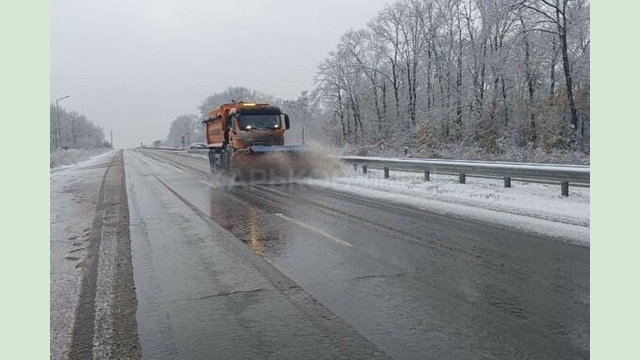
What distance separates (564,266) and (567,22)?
2978cm

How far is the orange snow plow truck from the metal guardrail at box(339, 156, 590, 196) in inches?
151

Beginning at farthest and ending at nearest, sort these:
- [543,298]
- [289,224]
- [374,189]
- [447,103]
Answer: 1. [447,103]
2. [374,189]
3. [289,224]
4. [543,298]

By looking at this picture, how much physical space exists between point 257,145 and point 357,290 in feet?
51.9

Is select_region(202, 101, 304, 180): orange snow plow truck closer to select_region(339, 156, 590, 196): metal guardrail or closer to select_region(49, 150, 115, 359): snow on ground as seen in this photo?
select_region(339, 156, 590, 196): metal guardrail

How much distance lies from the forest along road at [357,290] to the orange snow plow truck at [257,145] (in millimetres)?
10109

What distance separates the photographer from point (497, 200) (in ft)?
42.4

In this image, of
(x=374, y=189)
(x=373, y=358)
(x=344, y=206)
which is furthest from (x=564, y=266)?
(x=374, y=189)

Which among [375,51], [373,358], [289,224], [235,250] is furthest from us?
[375,51]

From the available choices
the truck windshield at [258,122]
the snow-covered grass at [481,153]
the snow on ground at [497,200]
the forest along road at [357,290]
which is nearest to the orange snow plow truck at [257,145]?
the truck windshield at [258,122]

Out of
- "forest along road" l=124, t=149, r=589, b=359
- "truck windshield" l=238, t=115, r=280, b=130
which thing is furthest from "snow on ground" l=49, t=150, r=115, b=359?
"truck windshield" l=238, t=115, r=280, b=130

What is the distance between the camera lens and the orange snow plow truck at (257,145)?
65.9 feet

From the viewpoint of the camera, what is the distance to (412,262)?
6.64 meters

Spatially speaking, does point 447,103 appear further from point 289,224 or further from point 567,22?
point 289,224

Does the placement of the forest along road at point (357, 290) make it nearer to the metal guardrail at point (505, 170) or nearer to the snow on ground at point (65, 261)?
the snow on ground at point (65, 261)
